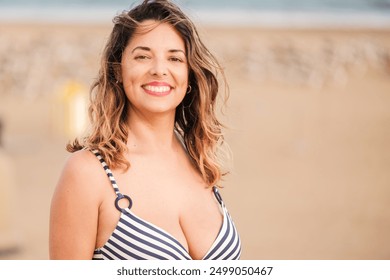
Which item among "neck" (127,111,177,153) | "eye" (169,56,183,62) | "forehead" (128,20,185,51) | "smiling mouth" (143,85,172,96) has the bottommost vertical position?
"neck" (127,111,177,153)

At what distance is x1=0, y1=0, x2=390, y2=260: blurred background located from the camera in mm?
7020

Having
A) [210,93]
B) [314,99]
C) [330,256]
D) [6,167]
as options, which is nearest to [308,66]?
[314,99]

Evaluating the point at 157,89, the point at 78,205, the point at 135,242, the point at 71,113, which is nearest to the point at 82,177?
the point at 78,205

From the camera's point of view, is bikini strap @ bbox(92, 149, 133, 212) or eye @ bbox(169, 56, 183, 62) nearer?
bikini strap @ bbox(92, 149, 133, 212)

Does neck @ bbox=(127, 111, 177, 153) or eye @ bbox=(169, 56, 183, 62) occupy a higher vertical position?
eye @ bbox=(169, 56, 183, 62)

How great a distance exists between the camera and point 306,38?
14984 millimetres

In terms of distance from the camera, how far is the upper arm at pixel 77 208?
193 cm

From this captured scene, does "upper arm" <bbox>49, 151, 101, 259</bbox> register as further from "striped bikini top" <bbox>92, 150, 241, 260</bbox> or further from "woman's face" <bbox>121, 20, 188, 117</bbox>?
"woman's face" <bbox>121, 20, 188, 117</bbox>

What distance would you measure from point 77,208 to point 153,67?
41 cm

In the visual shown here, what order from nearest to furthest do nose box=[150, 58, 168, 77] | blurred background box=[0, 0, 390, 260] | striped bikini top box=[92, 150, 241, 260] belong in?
striped bikini top box=[92, 150, 241, 260], nose box=[150, 58, 168, 77], blurred background box=[0, 0, 390, 260]

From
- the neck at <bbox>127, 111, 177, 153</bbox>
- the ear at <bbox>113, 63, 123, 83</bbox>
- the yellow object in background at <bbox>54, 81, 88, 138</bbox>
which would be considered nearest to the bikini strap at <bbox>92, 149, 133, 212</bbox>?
the neck at <bbox>127, 111, 177, 153</bbox>

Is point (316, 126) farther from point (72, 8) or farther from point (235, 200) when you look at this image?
point (72, 8)

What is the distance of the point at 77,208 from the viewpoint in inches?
76.0

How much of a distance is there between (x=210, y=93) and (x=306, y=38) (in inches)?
512
